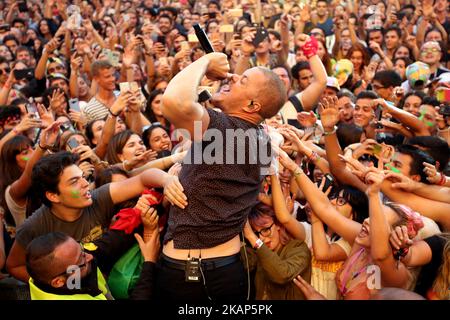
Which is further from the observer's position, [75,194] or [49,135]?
[49,135]

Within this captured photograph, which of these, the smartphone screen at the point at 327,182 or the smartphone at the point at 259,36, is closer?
the smartphone screen at the point at 327,182

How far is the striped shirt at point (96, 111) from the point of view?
5.09 m

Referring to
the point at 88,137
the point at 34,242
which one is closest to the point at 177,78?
the point at 34,242

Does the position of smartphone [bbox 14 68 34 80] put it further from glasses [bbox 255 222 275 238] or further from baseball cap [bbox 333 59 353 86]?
glasses [bbox 255 222 275 238]

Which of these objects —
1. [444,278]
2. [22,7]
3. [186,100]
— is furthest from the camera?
[22,7]

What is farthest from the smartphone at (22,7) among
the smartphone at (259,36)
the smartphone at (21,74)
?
the smartphone at (259,36)

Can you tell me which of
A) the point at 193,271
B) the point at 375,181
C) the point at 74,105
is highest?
the point at 375,181

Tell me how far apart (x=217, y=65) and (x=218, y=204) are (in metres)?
0.59

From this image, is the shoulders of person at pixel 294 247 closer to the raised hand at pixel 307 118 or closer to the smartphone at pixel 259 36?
the raised hand at pixel 307 118

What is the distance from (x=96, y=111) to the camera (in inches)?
202

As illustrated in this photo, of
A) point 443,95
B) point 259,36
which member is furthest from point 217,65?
point 259,36

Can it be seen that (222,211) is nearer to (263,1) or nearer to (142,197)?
(142,197)

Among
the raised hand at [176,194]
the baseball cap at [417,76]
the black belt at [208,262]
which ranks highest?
the raised hand at [176,194]

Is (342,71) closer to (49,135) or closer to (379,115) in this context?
(379,115)
